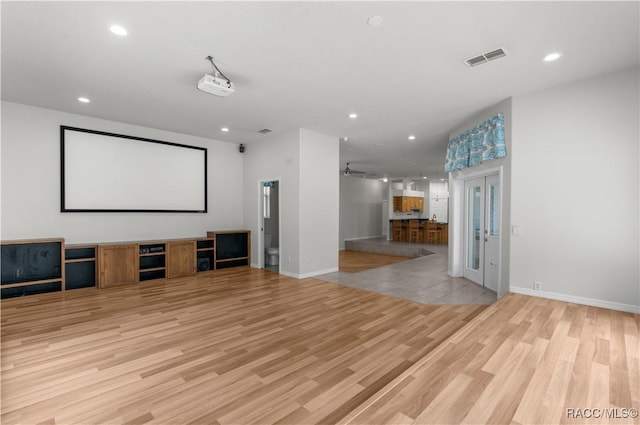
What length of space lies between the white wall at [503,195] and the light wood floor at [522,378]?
4.56 ft

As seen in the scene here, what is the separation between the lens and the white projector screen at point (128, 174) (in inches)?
205

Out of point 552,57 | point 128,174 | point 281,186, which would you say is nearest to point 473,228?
point 552,57

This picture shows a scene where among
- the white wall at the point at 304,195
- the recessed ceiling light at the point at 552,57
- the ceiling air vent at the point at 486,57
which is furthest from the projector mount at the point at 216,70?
the recessed ceiling light at the point at 552,57

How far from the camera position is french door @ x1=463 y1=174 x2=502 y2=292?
4.89 meters

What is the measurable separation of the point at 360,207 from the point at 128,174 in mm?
8833

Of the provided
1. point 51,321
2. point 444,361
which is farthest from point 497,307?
point 51,321

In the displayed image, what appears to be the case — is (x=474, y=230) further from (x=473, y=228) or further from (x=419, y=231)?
(x=419, y=231)

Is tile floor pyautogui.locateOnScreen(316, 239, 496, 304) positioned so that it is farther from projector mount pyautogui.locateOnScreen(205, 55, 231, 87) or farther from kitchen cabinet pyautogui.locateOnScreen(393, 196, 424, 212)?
kitchen cabinet pyautogui.locateOnScreen(393, 196, 424, 212)

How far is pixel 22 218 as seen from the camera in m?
4.76

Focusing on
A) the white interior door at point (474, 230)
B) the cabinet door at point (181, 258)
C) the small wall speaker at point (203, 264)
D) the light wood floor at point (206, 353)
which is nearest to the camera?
the light wood floor at point (206, 353)

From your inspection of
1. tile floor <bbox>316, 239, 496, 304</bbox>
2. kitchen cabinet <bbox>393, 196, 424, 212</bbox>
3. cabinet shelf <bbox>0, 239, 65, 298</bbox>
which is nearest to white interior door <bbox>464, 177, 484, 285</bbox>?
tile floor <bbox>316, 239, 496, 304</bbox>

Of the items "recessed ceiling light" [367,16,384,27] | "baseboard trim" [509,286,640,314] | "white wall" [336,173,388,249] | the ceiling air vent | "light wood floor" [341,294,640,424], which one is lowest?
"light wood floor" [341,294,640,424]

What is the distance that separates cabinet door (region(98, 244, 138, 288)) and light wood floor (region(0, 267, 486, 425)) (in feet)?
1.42

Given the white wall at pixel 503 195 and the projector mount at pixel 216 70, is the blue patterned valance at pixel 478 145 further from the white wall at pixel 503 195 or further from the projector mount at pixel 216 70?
the projector mount at pixel 216 70
